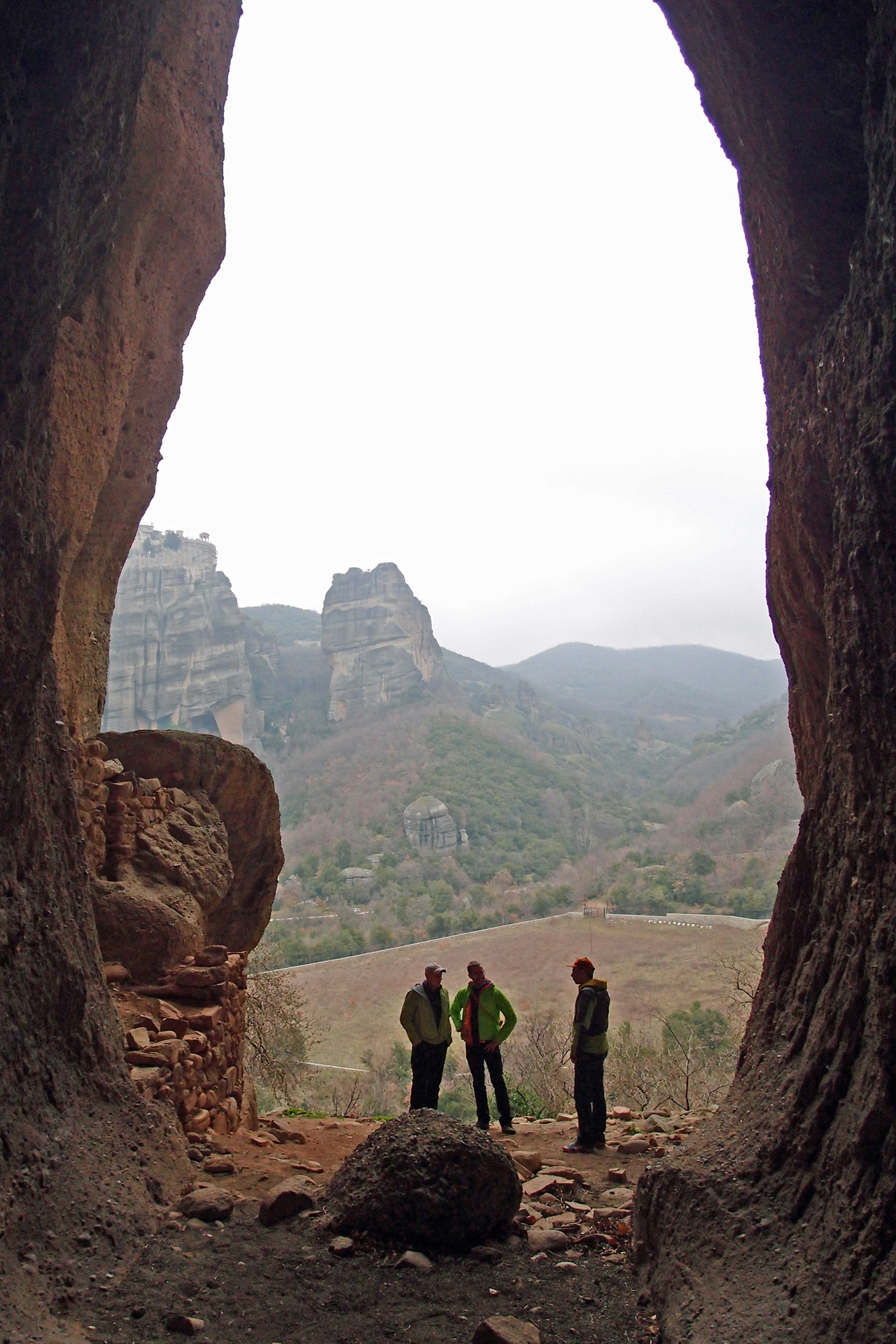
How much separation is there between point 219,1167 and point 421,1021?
2.20 m

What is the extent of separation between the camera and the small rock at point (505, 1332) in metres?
3.70

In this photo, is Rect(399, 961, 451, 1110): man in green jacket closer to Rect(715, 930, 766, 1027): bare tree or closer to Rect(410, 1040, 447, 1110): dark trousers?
Rect(410, 1040, 447, 1110): dark trousers

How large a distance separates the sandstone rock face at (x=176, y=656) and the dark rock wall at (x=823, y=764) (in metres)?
100

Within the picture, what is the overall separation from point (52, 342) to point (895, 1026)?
206 inches

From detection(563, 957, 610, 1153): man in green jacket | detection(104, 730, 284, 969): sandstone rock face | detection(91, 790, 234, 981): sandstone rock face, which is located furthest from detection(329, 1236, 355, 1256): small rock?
detection(104, 730, 284, 969): sandstone rock face

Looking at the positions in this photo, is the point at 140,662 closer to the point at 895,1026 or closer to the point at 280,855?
the point at 280,855

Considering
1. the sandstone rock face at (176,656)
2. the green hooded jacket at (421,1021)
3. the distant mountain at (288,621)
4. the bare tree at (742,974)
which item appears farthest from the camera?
the distant mountain at (288,621)

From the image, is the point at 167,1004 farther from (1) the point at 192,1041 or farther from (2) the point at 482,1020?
(2) the point at 482,1020

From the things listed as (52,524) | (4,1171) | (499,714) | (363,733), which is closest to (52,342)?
(52,524)

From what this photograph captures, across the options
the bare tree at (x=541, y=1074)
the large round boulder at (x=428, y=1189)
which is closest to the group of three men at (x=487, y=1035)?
the large round boulder at (x=428, y=1189)

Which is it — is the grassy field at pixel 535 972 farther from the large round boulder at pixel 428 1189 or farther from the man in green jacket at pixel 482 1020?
the large round boulder at pixel 428 1189

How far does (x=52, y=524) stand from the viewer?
5102 millimetres

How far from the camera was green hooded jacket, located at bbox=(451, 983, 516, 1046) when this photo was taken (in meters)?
8.32

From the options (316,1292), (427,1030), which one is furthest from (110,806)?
(316,1292)
